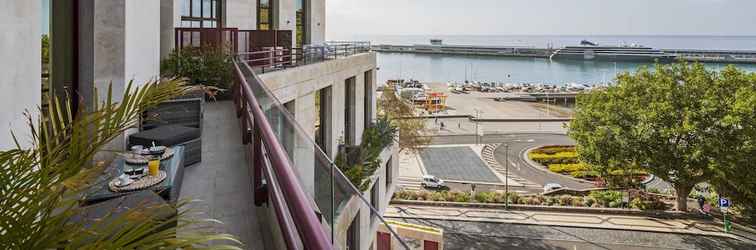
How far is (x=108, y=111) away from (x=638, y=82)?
98.4ft

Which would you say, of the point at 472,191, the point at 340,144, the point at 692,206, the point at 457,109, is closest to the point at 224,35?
the point at 340,144

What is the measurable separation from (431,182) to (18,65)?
3072cm

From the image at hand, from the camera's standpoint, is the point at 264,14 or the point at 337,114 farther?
the point at 264,14

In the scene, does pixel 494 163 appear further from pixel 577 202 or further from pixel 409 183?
pixel 577 202

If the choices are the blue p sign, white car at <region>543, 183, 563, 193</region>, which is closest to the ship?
white car at <region>543, 183, 563, 193</region>

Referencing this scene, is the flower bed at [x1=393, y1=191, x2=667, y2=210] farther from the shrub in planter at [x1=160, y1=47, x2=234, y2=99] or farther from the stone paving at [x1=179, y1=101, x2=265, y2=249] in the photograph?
the stone paving at [x1=179, y1=101, x2=265, y2=249]

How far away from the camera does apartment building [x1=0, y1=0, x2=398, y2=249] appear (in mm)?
2211

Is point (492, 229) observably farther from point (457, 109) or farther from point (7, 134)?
point (457, 109)

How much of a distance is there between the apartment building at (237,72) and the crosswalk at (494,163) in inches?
653

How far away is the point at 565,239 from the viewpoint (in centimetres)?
2420

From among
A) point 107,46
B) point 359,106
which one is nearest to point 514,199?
point 359,106

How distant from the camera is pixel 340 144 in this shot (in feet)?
57.4

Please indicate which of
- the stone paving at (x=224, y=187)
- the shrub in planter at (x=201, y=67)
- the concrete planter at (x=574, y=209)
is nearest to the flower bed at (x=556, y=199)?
the concrete planter at (x=574, y=209)

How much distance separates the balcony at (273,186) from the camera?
184 centimetres
